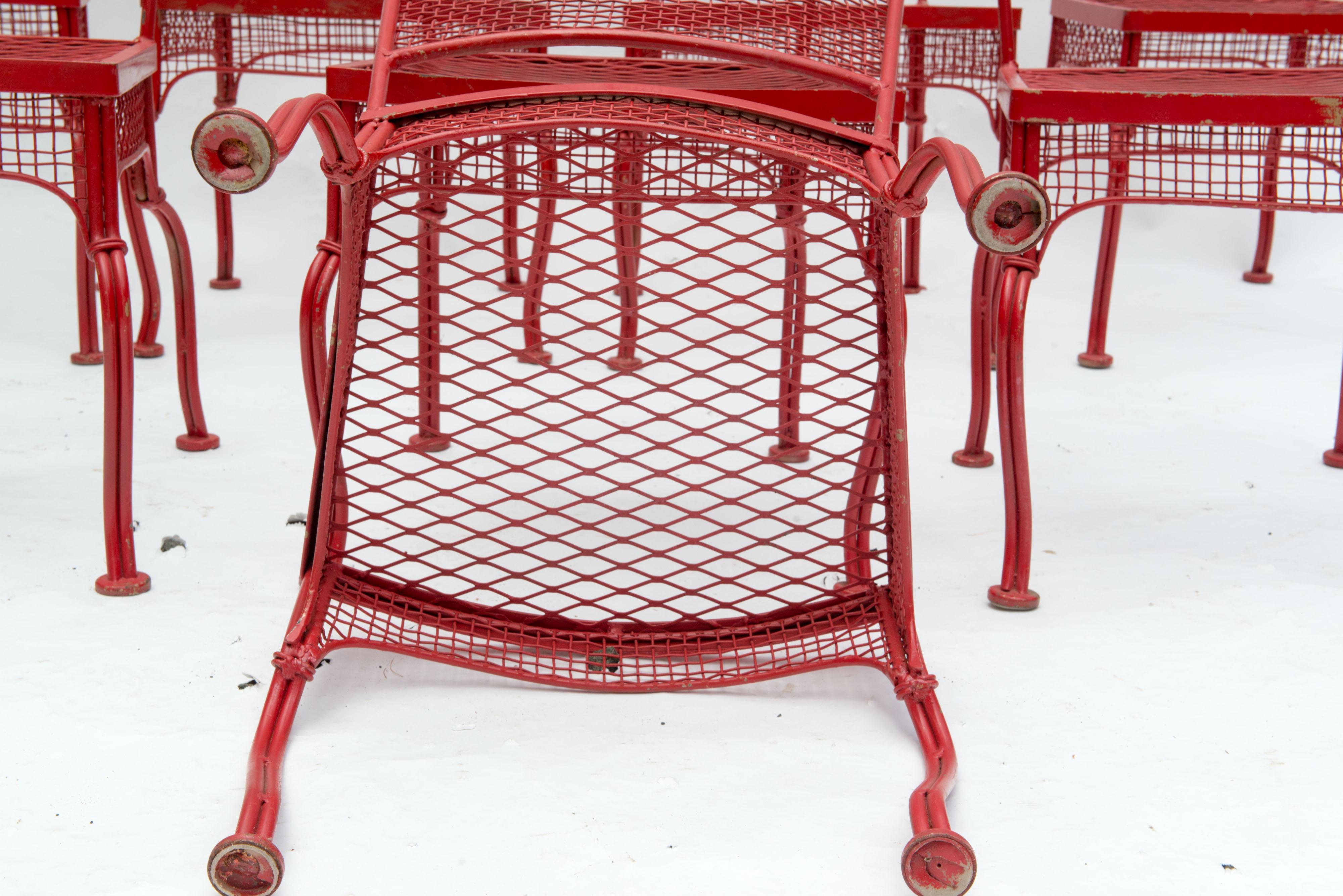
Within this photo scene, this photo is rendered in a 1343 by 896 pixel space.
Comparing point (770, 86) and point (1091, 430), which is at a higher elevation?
point (770, 86)

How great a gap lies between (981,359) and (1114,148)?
0.41 meters

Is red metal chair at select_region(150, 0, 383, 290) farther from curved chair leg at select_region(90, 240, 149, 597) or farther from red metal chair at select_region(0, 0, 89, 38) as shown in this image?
curved chair leg at select_region(90, 240, 149, 597)

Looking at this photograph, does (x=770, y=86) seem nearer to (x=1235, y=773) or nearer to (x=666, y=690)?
(x=666, y=690)

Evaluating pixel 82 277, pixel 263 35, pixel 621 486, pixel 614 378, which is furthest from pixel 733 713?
pixel 263 35

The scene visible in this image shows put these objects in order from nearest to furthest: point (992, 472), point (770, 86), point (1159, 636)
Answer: point (1159, 636)
point (770, 86)
point (992, 472)

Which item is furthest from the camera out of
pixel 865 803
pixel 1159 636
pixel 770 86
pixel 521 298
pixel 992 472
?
pixel 521 298

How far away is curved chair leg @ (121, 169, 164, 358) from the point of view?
200cm

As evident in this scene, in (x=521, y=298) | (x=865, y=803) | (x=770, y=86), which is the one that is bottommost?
(x=865, y=803)

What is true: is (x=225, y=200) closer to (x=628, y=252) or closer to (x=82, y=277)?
(x=82, y=277)

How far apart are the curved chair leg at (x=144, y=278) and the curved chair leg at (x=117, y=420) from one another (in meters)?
0.35

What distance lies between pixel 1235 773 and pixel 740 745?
1.56 feet

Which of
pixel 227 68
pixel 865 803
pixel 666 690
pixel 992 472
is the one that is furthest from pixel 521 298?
pixel 865 803

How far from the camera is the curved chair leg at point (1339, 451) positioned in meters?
2.03

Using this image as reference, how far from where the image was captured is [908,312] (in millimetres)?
2891
